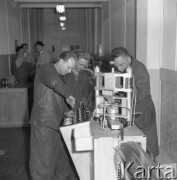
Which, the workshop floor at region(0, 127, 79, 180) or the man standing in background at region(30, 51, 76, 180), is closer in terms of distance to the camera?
the man standing in background at region(30, 51, 76, 180)

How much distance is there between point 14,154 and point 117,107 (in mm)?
2350

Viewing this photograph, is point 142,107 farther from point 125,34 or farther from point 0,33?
point 0,33

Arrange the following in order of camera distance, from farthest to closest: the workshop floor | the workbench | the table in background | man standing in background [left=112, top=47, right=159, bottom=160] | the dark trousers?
the table in background
the workshop floor
man standing in background [left=112, top=47, right=159, bottom=160]
the dark trousers
the workbench

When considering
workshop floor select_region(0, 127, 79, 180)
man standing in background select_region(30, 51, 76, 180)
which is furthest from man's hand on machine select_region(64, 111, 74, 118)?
workshop floor select_region(0, 127, 79, 180)

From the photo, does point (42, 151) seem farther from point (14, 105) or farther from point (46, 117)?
point (14, 105)

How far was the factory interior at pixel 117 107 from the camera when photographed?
174 centimetres

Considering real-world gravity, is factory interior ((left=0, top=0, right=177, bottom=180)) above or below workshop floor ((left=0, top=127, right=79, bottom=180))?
above

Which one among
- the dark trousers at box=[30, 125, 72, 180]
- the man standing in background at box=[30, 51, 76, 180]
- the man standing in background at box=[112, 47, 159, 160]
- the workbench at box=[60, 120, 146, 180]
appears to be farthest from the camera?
the man standing in background at box=[112, 47, 159, 160]

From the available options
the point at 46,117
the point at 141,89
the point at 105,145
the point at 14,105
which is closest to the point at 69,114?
the point at 46,117

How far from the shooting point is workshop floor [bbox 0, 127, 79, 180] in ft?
10.6

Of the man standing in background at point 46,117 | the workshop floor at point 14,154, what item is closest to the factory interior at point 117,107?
the workshop floor at point 14,154

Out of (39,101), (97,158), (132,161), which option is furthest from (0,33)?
(132,161)

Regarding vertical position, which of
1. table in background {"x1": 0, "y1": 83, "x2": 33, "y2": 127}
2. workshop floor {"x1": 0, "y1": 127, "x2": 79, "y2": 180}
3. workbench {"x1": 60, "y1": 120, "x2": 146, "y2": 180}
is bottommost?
workshop floor {"x1": 0, "y1": 127, "x2": 79, "y2": 180}

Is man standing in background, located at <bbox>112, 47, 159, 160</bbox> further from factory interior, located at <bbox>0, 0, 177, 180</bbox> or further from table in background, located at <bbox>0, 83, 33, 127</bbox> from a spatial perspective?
table in background, located at <bbox>0, 83, 33, 127</bbox>
